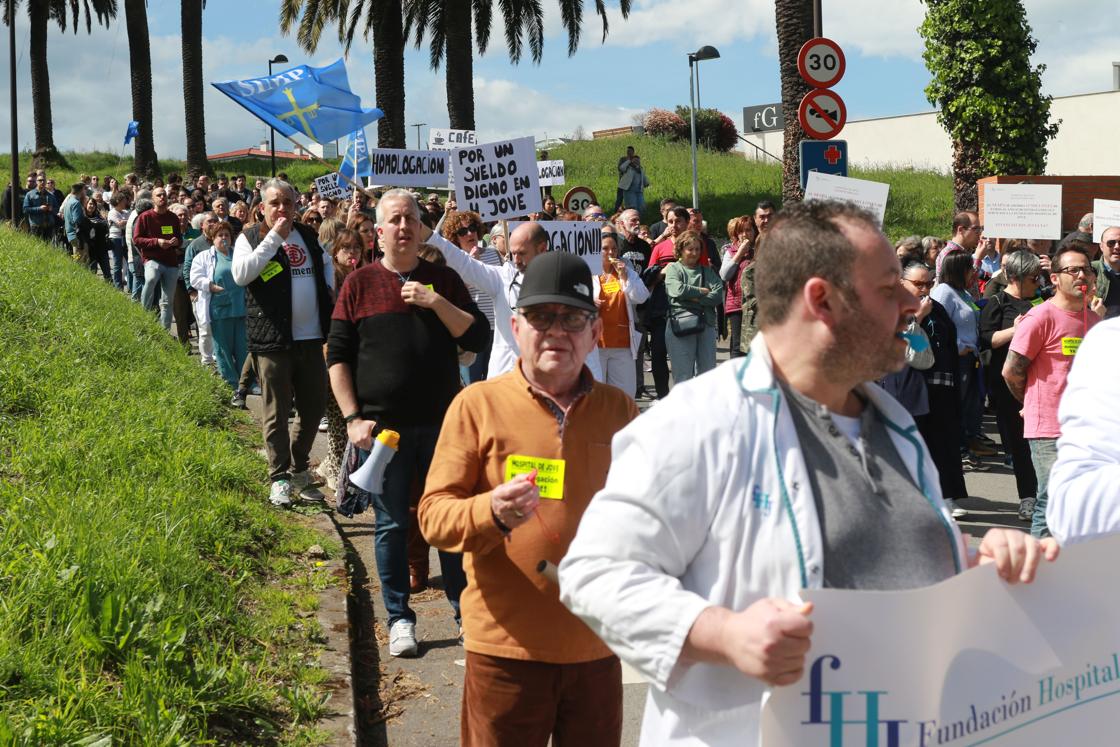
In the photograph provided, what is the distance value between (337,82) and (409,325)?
9.36m

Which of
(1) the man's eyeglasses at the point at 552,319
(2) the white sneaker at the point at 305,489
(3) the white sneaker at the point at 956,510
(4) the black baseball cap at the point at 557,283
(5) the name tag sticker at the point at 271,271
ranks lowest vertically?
(3) the white sneaker at the point at 956,510

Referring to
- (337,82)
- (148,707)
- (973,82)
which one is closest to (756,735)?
(148,707)

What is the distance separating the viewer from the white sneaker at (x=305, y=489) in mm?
8398

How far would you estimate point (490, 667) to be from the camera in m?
3.45

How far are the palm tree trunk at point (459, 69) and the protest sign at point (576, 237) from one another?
50.7 ft

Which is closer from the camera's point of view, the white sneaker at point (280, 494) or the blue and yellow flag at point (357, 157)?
the white sneaker at point (280, 494)

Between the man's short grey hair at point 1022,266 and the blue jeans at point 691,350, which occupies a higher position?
the man's short grey hair at point 1022,266

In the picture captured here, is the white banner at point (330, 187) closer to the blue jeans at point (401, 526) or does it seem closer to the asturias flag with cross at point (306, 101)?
the asturias flag with cross at point (306, 101)

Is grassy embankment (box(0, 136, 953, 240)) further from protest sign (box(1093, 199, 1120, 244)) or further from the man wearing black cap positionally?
the man wearing black cap

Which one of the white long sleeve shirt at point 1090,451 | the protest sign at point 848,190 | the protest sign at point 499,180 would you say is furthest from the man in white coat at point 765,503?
the protest sign at point 499,180

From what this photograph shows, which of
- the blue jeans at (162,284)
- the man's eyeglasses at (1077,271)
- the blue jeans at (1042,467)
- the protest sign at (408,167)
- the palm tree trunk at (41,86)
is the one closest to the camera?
the blue jeans at (1042,467)

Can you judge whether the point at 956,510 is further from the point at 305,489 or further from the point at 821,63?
the point at 821,63

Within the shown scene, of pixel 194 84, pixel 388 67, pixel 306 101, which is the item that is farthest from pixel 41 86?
pixel 306 101

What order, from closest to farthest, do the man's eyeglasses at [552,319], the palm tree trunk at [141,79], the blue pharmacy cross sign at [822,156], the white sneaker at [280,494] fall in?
the man's eyeglasses at [552,319] → the white sneaker at [280,494] → the blue pharmacy cross sign at [822,156] → the palm tree trunk at [141,79]
